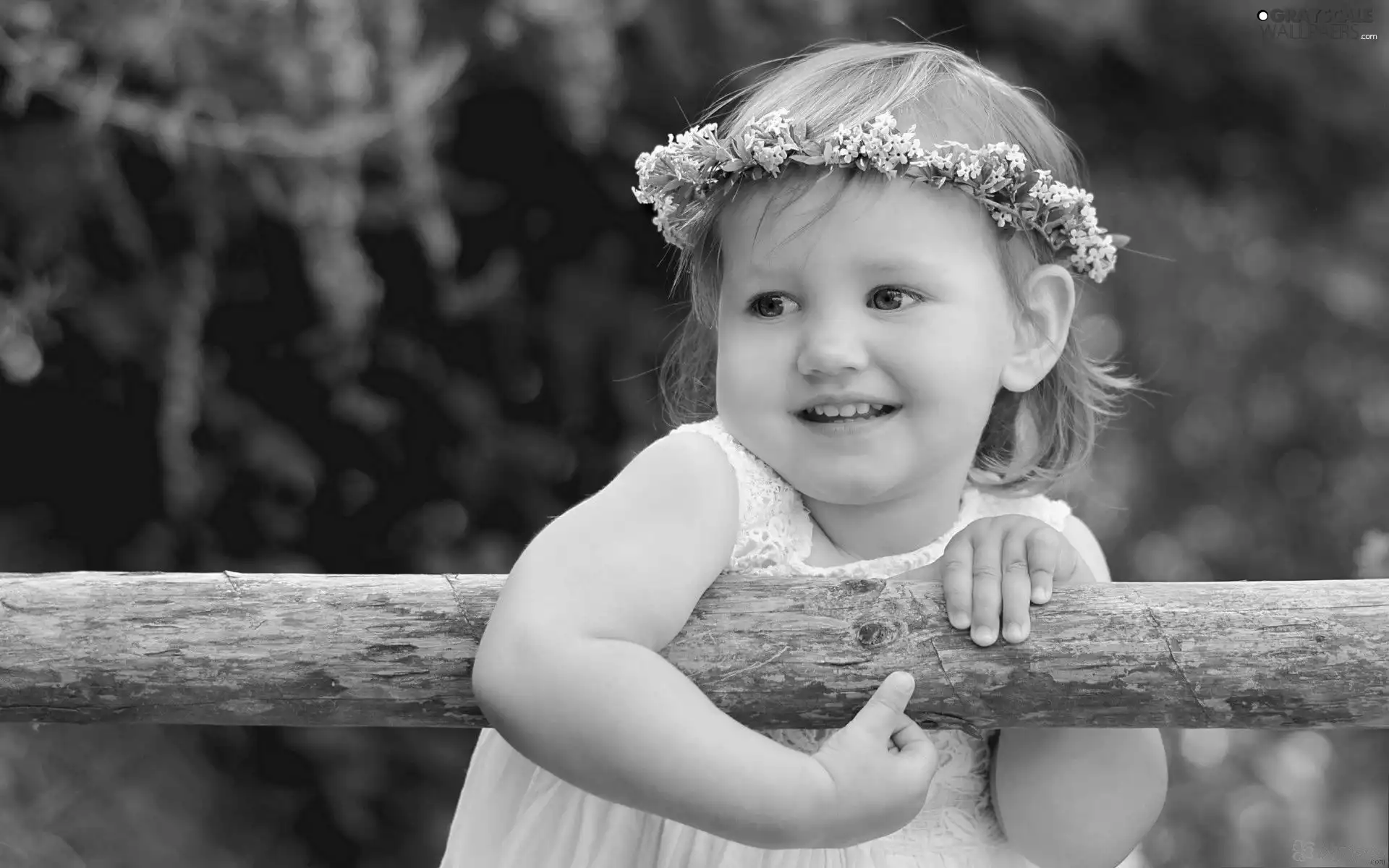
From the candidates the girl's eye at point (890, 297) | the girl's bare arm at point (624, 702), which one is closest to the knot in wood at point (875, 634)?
the girl's bare arm at point (624, 702)

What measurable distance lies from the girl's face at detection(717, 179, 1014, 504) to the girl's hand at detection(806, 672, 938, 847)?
306 mm

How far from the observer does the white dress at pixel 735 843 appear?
52.1 inches

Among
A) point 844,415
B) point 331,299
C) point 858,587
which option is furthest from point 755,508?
point 331,299

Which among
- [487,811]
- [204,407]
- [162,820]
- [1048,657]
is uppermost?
[1048,657]

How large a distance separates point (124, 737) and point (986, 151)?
6.68ft

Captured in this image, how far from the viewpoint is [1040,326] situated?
150cm

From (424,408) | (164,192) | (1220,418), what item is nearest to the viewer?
(164,192)

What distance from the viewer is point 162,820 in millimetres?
2535

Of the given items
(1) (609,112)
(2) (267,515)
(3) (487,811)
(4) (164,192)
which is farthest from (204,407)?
(3) (487,811)

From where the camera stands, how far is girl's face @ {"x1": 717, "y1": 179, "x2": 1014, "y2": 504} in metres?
1.29

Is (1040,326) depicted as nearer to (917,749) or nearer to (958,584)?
(958,584)

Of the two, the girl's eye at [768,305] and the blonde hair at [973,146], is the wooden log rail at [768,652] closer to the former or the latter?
the girl's eye at [768,305]

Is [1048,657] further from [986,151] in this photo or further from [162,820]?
[162,820]

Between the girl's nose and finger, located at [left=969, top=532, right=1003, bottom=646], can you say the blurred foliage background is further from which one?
finger, located at [left=969, top=532, right=1003, bottom=646]
